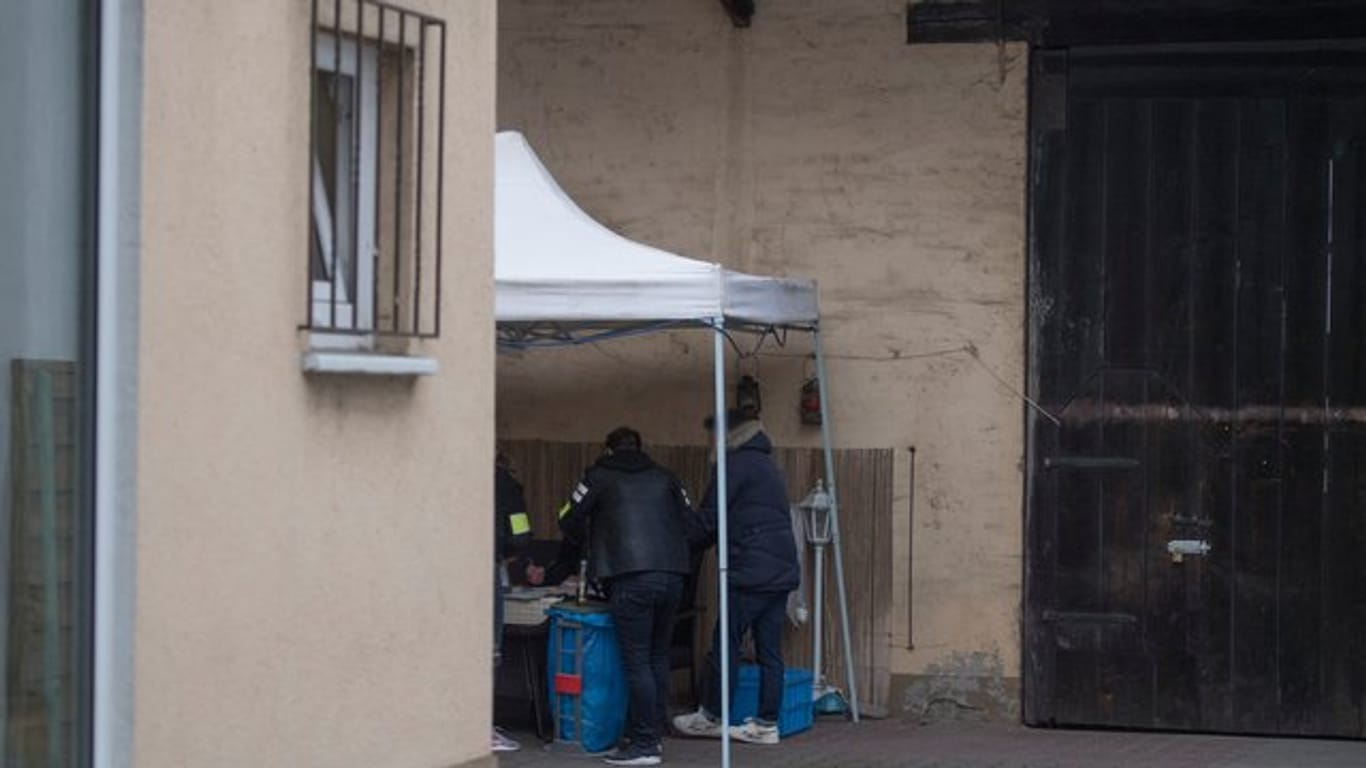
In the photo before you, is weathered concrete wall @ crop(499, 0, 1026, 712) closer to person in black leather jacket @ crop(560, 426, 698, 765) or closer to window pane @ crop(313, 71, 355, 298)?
person in black leather jacket @ crop(560, 426, 698, 765)

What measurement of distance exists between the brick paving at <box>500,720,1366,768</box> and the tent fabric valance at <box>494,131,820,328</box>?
6.92ft

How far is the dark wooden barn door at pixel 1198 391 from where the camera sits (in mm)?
11992

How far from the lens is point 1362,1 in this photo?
12.0 meters

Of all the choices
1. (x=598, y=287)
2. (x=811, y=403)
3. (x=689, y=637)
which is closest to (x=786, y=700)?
(x=689, y=637)

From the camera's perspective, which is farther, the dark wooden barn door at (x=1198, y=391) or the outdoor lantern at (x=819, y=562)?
the outdoor lantern at (x=819, y=562)

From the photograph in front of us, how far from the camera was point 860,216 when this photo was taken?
40.9 feet

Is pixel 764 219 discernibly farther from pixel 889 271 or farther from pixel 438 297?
pixel 438 297

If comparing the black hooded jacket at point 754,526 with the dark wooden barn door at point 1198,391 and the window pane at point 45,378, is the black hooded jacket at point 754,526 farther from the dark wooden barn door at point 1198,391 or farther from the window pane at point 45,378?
the window pane at point 45,378

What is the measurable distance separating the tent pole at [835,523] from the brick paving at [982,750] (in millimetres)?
265

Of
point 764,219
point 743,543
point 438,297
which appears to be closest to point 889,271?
point 764,219

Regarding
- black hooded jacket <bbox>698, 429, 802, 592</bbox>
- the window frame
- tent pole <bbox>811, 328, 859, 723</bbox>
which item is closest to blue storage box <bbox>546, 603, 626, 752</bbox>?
black hooded jacket <bbox>698, 429, 802, 592</bbox>

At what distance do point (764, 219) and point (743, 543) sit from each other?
2.01 metres

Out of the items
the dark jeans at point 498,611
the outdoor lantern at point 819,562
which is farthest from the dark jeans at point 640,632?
the outdoor lantern at point 819,562

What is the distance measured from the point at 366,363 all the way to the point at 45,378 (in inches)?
43.5
